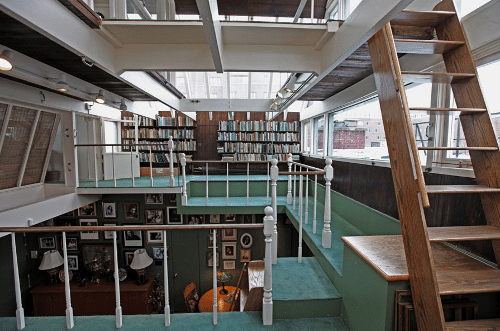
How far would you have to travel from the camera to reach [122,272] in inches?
191

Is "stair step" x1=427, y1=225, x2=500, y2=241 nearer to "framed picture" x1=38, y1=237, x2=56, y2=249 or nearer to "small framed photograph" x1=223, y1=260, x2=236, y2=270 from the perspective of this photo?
"small framed photograph" x1=223, y1=260, x2=236, y2=270

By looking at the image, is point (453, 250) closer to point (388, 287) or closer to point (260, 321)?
point (388, 287)

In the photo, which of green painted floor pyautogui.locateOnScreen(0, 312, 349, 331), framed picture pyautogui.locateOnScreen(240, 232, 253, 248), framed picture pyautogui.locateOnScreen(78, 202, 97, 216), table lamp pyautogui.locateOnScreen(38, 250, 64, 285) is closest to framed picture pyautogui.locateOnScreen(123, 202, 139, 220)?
framed picture pyautogui.locateOnScreen(78, 202, 97, 216)

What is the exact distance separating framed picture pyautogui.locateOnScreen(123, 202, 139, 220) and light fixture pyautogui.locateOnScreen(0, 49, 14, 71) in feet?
12.3

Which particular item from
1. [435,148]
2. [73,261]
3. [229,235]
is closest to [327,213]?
[435,148]

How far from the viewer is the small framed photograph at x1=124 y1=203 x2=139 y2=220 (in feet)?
17.3

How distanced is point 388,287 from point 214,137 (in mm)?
6089

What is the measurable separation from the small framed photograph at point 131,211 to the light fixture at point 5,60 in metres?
3.76

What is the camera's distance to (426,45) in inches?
57.4

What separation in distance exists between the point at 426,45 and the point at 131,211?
572cm

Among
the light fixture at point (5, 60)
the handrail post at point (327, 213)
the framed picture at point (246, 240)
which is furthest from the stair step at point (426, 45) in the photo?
the framed picture at point (246, 240)

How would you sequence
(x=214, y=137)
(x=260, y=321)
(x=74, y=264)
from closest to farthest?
(x=260, y=321)
(x=74, y=264)
(x=214, y=137)

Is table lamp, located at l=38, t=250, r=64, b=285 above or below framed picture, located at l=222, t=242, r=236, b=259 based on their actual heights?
above

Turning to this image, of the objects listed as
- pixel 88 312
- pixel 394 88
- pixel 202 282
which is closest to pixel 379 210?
pixel 394 88
